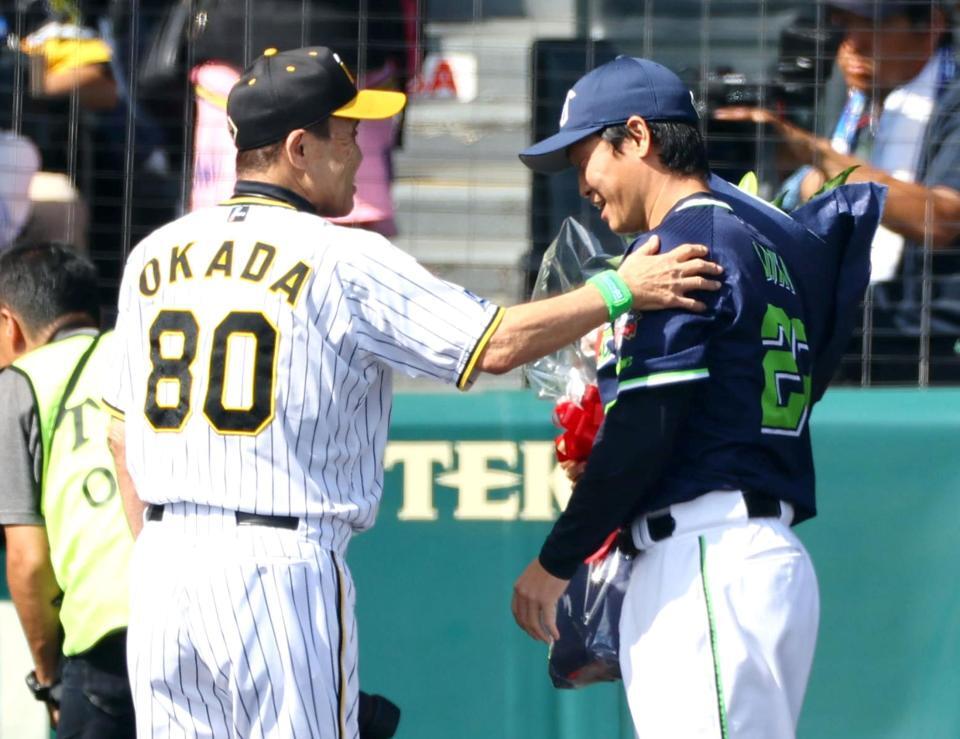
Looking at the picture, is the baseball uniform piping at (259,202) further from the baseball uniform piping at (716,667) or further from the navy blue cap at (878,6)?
the navy blue cap at (878,6)

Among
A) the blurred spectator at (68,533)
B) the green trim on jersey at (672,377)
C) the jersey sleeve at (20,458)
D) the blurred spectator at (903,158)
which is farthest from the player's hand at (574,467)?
the blurred spectator at (903,158)

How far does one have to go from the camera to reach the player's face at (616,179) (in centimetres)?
332

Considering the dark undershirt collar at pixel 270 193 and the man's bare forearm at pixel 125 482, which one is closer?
the dark undershirt collar at pixel 270 193

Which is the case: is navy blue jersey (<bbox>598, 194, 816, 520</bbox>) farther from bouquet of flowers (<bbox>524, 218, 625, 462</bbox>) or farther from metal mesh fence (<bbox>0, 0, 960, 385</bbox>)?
metal mesh fence (<bbox>0, 0, 960, 385</bbox>)

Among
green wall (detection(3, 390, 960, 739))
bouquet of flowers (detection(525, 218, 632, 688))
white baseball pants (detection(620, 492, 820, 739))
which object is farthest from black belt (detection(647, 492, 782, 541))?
green wall (detection(3, 390, 960, 739))

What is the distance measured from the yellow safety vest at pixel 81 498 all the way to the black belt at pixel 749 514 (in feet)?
4.73

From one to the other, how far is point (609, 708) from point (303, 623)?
1689 millimetres

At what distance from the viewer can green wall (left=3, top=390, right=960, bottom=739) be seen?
4.52 metres

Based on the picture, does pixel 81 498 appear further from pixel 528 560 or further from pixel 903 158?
pixel 903 158

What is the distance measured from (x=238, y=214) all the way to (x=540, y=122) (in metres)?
2.34

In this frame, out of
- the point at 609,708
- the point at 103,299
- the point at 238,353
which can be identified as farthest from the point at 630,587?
the point at 103,299

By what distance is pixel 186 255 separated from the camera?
10.3 feet

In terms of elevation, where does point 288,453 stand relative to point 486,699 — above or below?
above

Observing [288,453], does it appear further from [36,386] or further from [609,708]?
[609,708]
